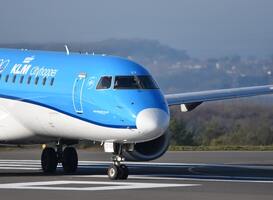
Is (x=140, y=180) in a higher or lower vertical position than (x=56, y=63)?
lower

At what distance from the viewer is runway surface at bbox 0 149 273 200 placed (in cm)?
2609

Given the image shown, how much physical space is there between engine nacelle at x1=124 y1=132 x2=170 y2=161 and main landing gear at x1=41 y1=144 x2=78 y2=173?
12.6 feet

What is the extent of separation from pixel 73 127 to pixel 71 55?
9.49 ft

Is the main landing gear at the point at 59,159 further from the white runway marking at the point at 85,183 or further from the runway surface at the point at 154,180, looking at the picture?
the white runway marking at the point at 85,183

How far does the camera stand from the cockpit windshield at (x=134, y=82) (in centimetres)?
3141

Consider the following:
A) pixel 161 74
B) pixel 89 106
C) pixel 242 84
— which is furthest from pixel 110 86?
pixel 242 84

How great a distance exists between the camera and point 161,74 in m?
99.4

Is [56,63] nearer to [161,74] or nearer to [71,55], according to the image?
[71,55]

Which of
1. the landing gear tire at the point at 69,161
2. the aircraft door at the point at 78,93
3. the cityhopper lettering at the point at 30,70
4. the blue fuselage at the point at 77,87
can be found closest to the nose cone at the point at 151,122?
the blue fuselage at the point at 77,87

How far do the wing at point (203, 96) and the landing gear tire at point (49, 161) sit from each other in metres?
4.20

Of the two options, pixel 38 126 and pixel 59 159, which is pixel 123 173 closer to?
pixel 38 126

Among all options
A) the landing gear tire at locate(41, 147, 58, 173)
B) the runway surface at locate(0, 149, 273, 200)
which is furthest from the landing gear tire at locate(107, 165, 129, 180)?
the landing gear tire at locate(41, 147, 58, 173)

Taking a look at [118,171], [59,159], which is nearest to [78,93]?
[118,171]

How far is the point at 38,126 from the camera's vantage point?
110 ft
